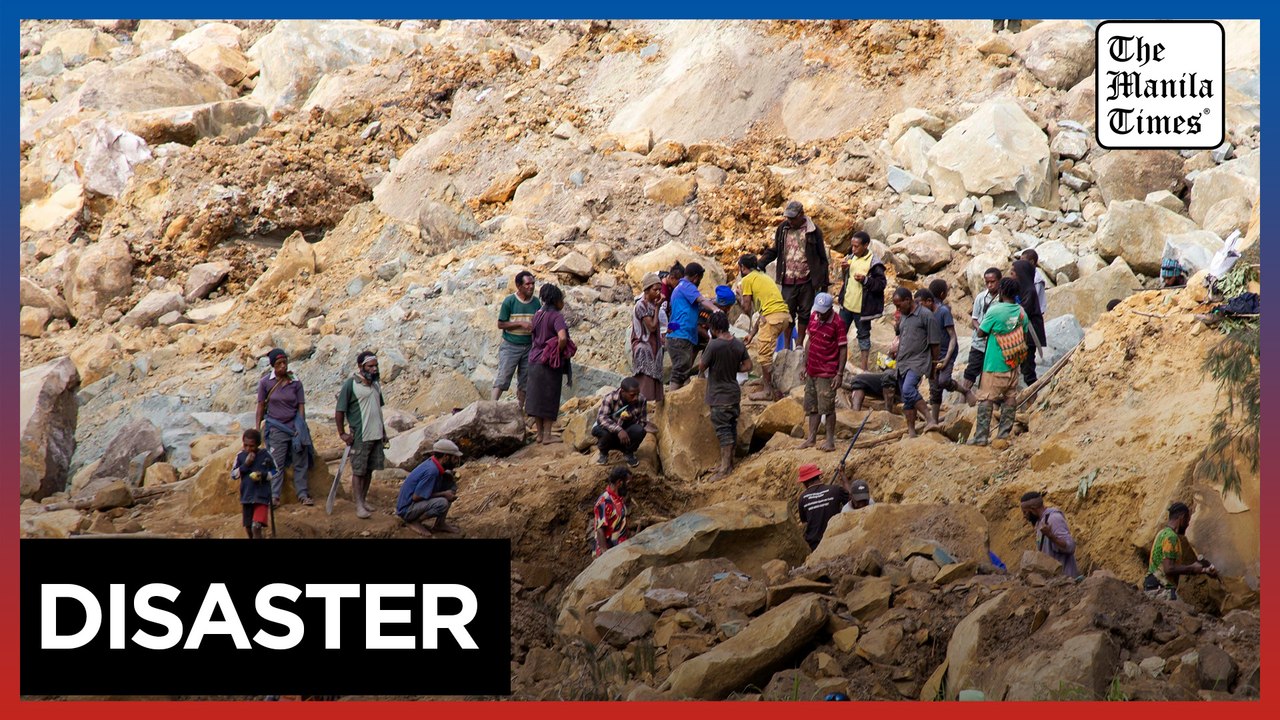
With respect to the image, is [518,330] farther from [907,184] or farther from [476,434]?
[907,184]

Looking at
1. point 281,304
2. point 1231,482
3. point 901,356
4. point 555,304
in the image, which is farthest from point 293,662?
point 281,304

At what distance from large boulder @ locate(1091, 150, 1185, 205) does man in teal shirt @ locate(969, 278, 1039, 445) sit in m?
6.61

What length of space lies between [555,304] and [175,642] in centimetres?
449

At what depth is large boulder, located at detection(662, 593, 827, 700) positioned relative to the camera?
→ 26.1ft

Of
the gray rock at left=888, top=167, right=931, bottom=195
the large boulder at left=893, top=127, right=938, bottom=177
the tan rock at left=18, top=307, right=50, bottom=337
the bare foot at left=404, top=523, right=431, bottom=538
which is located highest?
the large boulder at left=893, top=127, right=938, bottom=177

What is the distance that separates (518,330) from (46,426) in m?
4.90

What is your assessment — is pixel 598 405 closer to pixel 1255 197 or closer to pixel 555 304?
pixel 555 304

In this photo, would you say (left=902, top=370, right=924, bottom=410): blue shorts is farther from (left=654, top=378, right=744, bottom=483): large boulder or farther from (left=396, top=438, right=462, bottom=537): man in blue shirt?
(left=396, top=438, right=462, bottom=537): man in blue shirt

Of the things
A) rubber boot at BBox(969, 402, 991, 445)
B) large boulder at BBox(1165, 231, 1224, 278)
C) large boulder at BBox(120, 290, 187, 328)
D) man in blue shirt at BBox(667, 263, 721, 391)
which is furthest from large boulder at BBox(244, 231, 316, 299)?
large boulder at BBox(1165, 231, 1224, 278)

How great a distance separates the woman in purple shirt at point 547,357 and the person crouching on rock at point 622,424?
64 centimetres

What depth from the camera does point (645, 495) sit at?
11023mm

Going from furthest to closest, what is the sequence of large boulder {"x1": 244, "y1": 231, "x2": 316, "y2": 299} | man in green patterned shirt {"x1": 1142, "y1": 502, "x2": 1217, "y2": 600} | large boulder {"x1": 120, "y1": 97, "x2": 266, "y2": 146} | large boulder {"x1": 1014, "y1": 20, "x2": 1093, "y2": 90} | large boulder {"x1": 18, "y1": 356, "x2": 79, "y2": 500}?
large boulder {"x1": 120, "y1": 97, "x2": 266, "y2": 146}, large boulder {"x1": 1014, "y1": 20, "x2": 1093, "y2": 90}, large boulder {"x1": 244, "y1": 231, "x2": 316, "y2": 299}, large boulder {"x1": 18, "y1": 356, "x2": 79, "y2": 500}, man in green patterned shirt {"x1": 1142, "y1": 502, "x2": 1217, "y2": 600}

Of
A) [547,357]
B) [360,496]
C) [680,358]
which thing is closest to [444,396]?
[547,357]

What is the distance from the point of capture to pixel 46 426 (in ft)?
42.7
